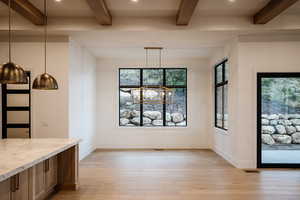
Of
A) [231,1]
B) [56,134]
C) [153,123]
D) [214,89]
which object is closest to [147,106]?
[153,123]

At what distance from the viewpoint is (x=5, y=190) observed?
9.18ft

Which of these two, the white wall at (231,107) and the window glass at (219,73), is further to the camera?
the window glass at (219,73)

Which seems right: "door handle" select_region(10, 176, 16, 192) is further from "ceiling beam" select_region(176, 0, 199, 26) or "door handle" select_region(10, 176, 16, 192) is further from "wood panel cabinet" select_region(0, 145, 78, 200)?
"ceiling beam" select_region(176, 0, 199, 26)

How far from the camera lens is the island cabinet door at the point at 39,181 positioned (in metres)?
3.44

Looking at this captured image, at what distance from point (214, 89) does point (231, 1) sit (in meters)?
3.78

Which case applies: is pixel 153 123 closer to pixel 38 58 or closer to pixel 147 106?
pixel 147 106

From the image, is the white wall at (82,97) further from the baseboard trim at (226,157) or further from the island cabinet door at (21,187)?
the baseboard trim at (226,157)

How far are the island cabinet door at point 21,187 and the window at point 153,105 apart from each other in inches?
219

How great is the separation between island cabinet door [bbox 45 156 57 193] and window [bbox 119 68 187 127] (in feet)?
15.0

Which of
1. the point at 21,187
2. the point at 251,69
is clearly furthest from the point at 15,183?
the point at 251,69

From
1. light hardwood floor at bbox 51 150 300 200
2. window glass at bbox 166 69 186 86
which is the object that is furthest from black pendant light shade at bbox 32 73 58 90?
window glass at bbox 166 69 186 86

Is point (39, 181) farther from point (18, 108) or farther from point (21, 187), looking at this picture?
point (18, 108)

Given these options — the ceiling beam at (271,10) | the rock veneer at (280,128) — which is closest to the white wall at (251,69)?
the rock veneer at (280,128)

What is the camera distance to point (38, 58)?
5.71 m
